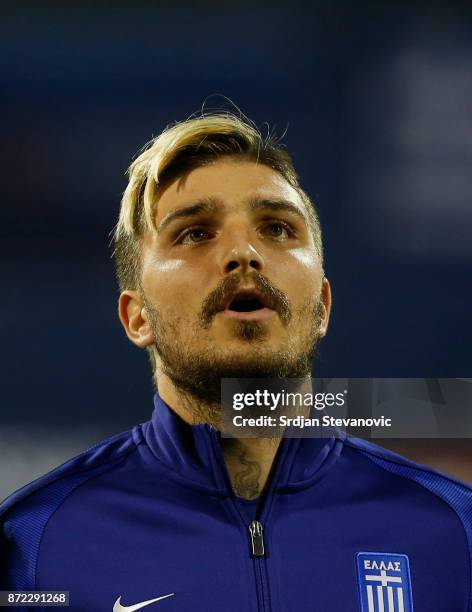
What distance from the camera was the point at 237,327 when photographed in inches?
42.5

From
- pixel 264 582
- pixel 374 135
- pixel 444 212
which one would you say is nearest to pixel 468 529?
pixel 264 582

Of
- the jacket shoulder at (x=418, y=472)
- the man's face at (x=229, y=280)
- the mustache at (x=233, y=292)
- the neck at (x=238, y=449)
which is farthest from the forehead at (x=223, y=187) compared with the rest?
the jacket shoulder at (x=418, y=472)

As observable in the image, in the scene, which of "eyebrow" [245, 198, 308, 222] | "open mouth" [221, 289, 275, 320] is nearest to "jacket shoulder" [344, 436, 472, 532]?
"open mouth" [221, 289, 275, 320]

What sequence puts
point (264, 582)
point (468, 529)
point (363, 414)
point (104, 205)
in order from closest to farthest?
1. point (264, 582)
2. point (468, 529)
3. point (363, 414)
4. point (104, 205)

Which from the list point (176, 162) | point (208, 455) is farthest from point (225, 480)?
point (176, 162)

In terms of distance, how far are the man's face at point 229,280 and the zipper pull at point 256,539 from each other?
205mm

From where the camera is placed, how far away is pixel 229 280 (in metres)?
1.09

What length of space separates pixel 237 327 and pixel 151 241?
0.21 metres

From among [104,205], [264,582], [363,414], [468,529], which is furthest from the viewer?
[104,205]

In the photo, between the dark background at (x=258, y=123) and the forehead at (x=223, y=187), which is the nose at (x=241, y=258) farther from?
the dark background at (x=258, y=123)

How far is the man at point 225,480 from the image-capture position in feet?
3.32

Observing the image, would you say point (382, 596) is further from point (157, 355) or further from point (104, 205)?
point (104, 205)

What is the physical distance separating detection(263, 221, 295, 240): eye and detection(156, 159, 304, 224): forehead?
4 cm

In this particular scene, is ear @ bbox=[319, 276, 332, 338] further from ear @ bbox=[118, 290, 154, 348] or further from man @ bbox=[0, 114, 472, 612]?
ear @ bbox=[118, 290, 154, 348]
